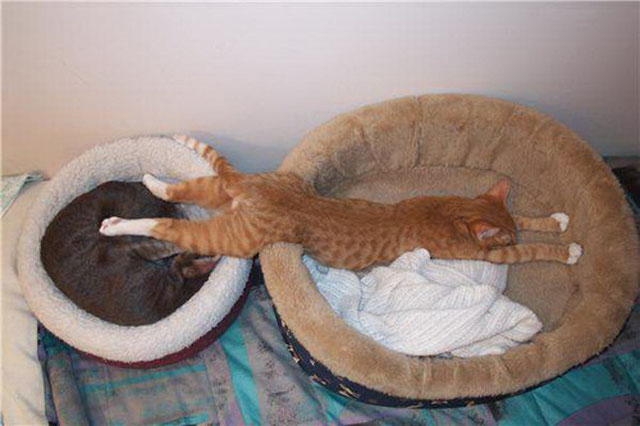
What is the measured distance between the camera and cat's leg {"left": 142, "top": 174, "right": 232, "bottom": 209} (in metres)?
1.74

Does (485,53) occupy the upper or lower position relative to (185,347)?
upper

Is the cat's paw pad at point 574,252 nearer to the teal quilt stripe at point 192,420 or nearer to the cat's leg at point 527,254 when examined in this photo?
the cat's leg at point 527,254

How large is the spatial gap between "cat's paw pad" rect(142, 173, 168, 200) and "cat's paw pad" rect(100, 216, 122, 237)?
0.15m

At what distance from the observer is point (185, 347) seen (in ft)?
5.66

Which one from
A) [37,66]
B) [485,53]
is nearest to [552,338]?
[485,53]

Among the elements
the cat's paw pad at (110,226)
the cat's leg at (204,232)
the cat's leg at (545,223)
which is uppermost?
the cat's paw pad at (110,226)

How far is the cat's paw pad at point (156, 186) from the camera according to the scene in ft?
5.81

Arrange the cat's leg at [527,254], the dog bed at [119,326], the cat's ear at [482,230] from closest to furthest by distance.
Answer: the dog bed at [119,326], the cat's ear at [482,230], the cat's leg at [527,254]

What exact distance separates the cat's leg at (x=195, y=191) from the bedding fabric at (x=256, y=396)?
1.65 feet

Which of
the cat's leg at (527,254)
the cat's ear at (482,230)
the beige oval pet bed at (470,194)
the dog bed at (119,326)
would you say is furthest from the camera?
the cat's leg at (527,254)

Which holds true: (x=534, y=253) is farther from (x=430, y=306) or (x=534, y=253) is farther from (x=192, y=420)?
(x=192, y=420)

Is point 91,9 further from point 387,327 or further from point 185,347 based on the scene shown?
point 387,327

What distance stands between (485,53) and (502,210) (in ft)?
1.66

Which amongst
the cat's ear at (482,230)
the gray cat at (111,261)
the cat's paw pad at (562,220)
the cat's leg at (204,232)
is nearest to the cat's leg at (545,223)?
the cat's paw pad at (562,220)
